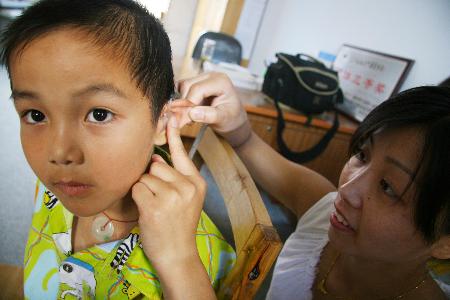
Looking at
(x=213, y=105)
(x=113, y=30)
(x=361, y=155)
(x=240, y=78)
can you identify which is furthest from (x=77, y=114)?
(x=240, y=78)

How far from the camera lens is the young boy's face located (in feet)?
1.42

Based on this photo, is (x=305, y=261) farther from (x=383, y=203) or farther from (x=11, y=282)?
(x=11, y=282)

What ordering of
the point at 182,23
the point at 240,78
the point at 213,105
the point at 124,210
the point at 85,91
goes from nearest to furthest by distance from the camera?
the point at 85,91, the point at 124,210, the point at 213,105, the point at 240,78, the point at 182,23

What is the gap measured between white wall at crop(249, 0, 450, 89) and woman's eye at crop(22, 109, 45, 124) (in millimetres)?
1878

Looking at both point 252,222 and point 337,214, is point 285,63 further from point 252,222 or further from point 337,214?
point 252,222

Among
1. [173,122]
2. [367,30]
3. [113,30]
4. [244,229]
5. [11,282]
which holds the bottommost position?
[11,282]

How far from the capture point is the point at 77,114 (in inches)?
17.5

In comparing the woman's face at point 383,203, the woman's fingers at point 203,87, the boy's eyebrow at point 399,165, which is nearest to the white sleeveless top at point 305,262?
the woman's face at point 383,203

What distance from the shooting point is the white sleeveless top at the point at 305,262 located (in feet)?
2.90

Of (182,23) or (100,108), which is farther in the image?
(182,23)

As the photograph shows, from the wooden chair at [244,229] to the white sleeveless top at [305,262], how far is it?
384 millimetres

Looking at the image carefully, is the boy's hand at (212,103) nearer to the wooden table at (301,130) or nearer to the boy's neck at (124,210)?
the boy's neck at (124,210)

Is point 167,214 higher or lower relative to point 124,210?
higher

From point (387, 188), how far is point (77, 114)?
2.01 feet
